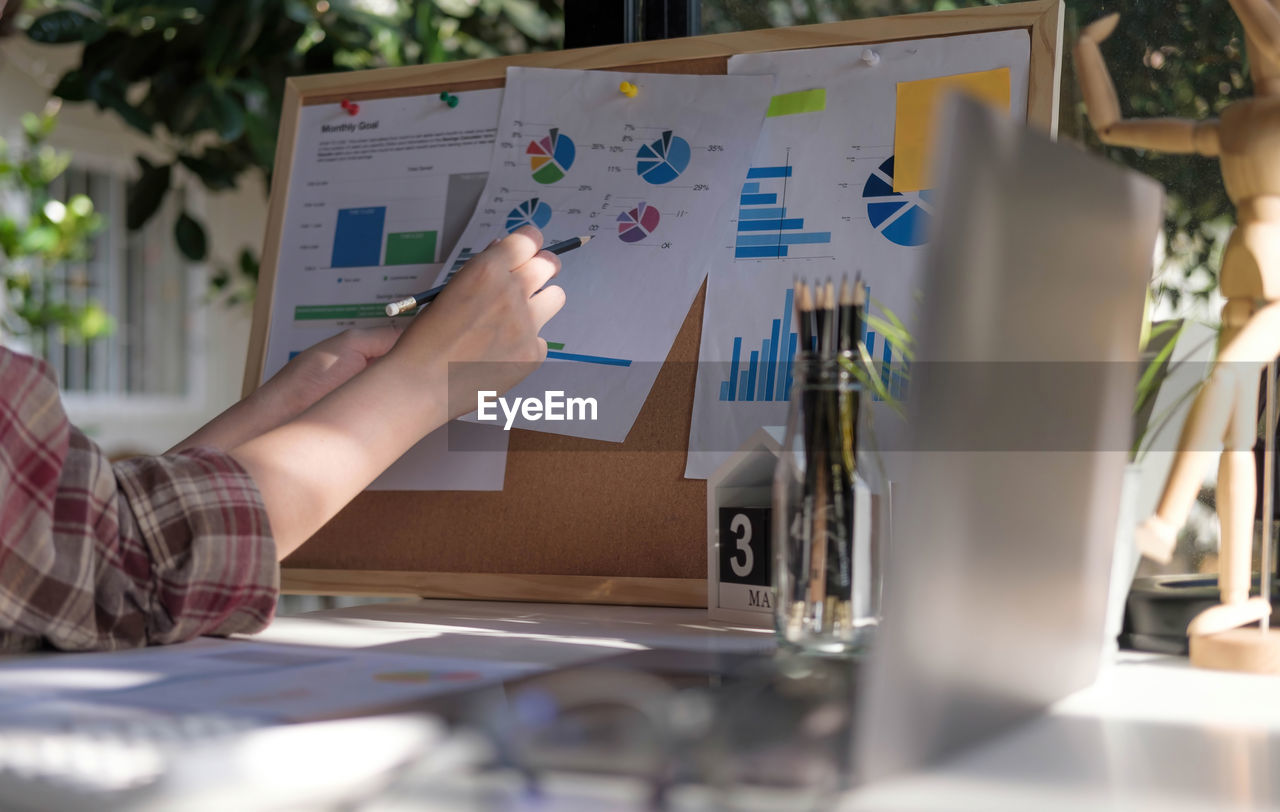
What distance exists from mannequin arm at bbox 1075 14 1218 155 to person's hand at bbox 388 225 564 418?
43 centimetres

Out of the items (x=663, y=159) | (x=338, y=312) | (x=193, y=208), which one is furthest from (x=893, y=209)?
(x=193, y=208)

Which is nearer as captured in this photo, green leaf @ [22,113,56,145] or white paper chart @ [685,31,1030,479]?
white paper chart @ [685,31,1030,479]

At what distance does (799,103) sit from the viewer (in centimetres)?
97

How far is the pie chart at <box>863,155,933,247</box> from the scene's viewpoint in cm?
91

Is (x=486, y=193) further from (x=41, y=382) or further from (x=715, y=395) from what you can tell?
(x=41, y=382)

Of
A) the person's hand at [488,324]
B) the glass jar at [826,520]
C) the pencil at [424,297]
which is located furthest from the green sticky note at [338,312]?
the glass jar at [826,520]

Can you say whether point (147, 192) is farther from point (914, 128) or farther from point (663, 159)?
point (914, 128)

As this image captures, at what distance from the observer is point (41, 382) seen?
625 mm

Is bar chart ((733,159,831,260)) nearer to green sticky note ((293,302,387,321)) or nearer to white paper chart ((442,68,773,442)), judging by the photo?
white paper chart ((442,68,773,442))

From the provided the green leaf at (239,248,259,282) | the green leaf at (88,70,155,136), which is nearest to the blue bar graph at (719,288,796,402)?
the green leaf at (88,70,155,136)

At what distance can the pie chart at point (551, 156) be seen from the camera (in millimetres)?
1054

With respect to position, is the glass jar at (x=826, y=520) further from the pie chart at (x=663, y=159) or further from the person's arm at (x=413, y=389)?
the pie chart at (x=663, y=159)

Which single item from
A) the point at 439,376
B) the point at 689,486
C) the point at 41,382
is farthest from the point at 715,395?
the point at 41,382

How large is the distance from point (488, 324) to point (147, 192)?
3.97 feet
